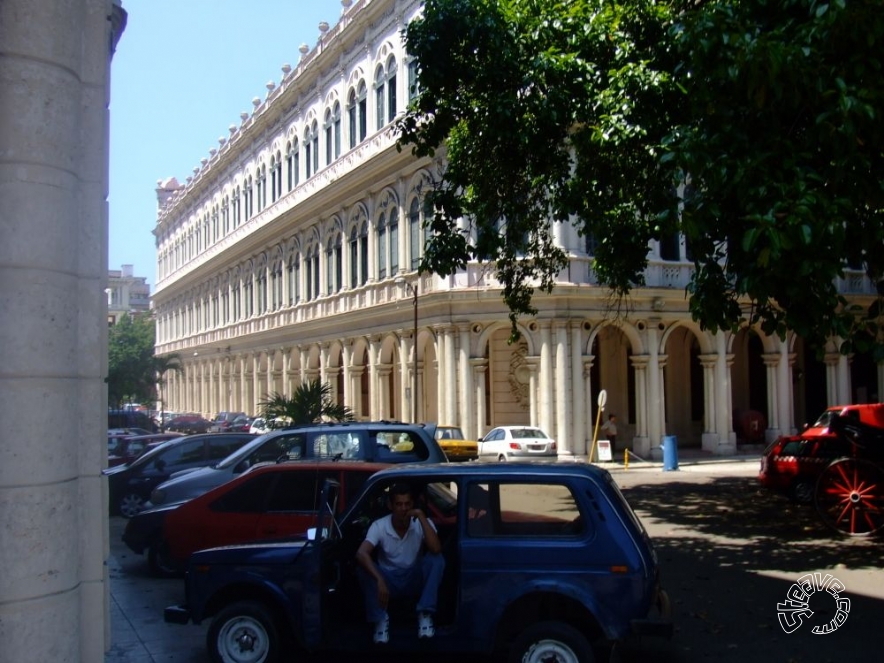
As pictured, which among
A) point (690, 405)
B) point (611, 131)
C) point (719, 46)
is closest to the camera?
point (719, 46)

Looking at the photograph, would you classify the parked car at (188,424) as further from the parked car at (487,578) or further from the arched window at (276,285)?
the parked car at (487,578)

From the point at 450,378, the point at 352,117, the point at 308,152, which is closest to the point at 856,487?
the point at 450,378

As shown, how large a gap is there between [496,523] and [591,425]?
25.7m

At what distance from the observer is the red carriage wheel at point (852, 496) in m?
13.3

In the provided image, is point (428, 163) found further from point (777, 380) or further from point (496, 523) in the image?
point (496, 523)

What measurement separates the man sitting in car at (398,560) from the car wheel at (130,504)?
12238 millimetres

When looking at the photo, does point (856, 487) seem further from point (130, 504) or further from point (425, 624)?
point (130, 504)

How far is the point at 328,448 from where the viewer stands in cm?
1388

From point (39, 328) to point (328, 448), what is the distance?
362 inches

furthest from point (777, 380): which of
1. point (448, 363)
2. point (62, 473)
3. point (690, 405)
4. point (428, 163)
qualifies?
point (62, 473)

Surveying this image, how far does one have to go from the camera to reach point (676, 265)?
1334 inches

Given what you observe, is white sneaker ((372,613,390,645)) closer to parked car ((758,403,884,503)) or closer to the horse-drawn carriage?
the horse-drawn carriage

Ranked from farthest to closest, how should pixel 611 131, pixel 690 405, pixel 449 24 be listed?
pixel 690 405, pixel 449 24, pixel 611 131

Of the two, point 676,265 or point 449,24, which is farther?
point 676,265
